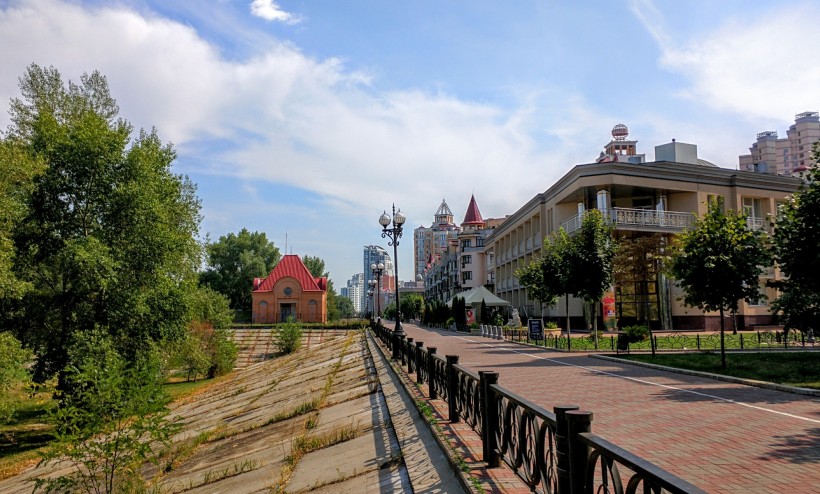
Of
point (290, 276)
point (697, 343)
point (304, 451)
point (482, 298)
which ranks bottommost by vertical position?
point (304, 451)

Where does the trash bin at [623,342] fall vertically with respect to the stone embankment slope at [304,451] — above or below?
above

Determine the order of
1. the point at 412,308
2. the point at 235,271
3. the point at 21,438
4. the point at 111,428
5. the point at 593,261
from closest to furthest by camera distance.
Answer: the point at 111,428, the point at 21,438, the point at 593,261, the point at 235,271, the point at 412,308

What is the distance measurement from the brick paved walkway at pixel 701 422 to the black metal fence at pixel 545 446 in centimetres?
120

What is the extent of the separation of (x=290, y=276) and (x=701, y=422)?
59.6 metres

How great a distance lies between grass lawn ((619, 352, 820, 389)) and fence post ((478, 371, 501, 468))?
9.58 meters

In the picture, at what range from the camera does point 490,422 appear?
5.20 meters

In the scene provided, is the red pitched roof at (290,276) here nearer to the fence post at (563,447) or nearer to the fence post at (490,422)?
the fence post at (490,422)

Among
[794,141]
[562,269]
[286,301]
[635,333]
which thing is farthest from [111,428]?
[794,141]

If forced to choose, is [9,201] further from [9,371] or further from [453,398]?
[453,398]

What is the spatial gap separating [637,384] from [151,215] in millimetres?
17723

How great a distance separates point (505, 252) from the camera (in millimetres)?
58938

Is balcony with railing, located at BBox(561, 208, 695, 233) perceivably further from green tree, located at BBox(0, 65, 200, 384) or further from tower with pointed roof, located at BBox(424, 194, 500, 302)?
tower with pointed roof, located at BBox(424, 194, 500, 302)

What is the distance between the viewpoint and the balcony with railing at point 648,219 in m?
33.3

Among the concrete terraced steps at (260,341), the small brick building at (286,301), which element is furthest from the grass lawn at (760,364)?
the small brick building at (286,301)
